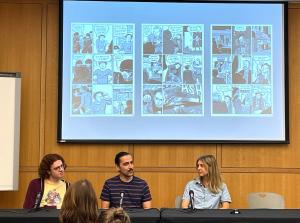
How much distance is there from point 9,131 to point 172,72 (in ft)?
5.80

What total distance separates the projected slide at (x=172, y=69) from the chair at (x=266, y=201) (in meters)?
1.04

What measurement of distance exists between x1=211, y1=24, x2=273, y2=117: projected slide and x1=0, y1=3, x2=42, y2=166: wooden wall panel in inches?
73.6

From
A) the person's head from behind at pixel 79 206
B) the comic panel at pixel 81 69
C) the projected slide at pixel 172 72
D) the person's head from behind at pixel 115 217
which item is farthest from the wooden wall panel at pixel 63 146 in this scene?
the person's head from behind at pixel 115 217

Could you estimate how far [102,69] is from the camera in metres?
5.15

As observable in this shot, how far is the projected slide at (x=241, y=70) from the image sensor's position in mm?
5129

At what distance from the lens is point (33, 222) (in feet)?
9.55

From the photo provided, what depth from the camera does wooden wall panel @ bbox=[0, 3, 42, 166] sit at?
5.15 m

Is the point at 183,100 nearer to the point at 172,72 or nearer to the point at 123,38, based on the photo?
the point at 172,72

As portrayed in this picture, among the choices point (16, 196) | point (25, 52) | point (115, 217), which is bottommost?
point (16, 196)

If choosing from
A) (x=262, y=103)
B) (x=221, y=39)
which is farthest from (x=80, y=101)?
(x=262, y=103)

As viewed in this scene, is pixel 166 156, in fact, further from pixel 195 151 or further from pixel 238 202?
pixel 238 202

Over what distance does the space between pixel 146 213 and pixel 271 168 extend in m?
2.43

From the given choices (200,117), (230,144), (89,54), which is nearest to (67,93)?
(89,54)

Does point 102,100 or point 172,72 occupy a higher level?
point 172,72
